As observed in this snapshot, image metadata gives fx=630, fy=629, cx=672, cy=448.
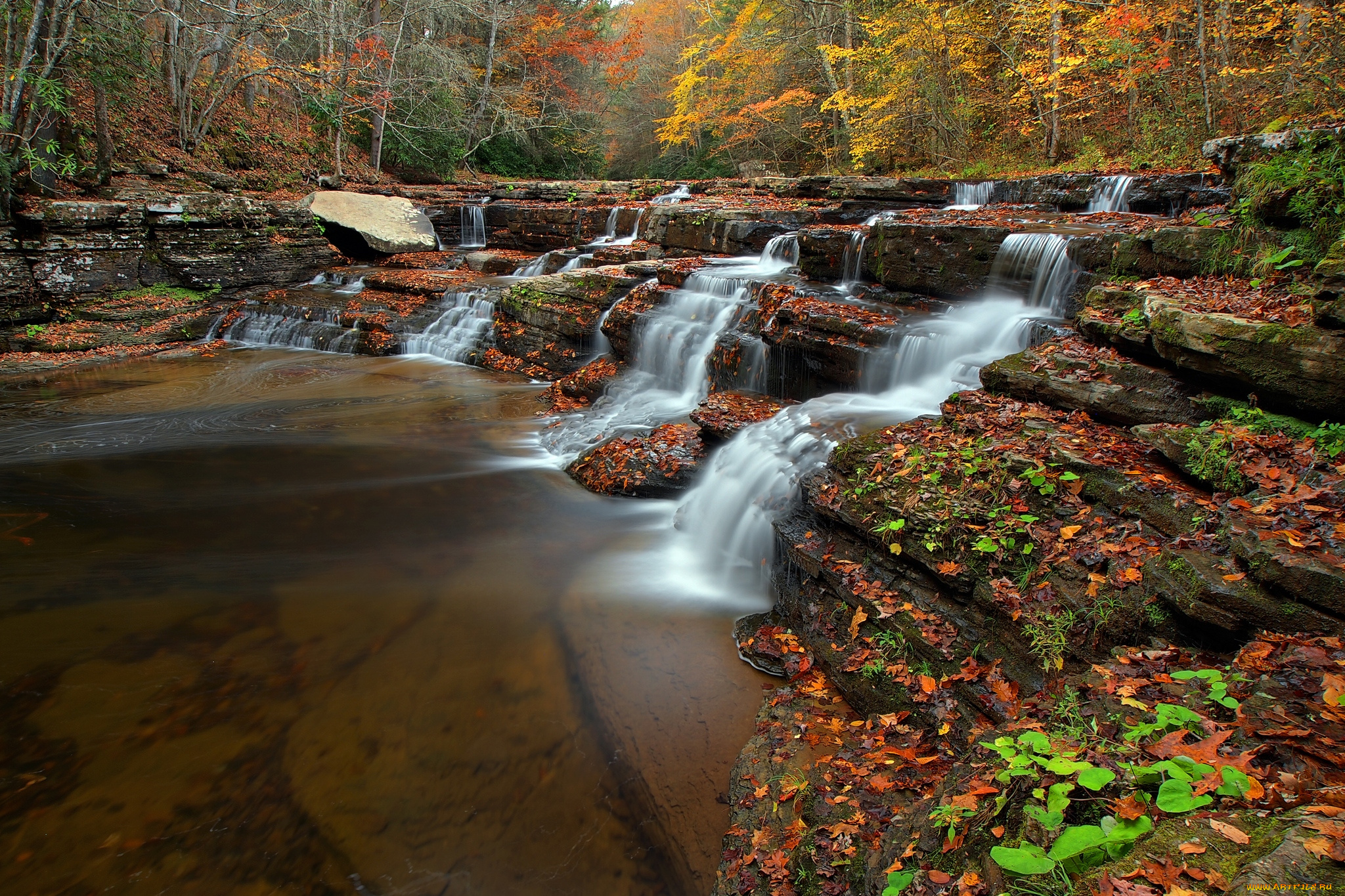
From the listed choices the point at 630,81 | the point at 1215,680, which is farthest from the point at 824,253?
the point at 630,81

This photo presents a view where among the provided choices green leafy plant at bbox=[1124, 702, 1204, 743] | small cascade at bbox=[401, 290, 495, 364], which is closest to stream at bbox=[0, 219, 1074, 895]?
green leafy plant at bbox=[1124, 702, 1204, 743]

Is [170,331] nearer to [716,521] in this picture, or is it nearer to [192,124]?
[192,124]

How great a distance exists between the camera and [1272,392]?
3.95 m

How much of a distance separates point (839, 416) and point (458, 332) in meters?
8.33

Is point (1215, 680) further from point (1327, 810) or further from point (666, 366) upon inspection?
point (666, 366)

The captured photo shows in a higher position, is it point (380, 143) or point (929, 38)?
point (929, 38)

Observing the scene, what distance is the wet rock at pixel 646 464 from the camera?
686cm

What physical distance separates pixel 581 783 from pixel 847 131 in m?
21.9

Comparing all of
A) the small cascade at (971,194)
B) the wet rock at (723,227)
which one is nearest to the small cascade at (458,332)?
the wet rock at (723,227)

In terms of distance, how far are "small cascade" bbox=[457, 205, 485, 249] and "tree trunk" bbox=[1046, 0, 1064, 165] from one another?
14.7 meters

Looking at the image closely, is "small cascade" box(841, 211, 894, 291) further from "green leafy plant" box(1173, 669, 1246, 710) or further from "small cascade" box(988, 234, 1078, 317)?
"green leafy plant" box(1173, 669, 1246, 710)

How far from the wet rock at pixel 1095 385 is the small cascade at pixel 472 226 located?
16168 mm

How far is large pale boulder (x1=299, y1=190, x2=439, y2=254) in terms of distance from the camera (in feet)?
51.2

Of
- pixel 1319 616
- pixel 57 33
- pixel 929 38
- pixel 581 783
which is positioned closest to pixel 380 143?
pixel 57 33
